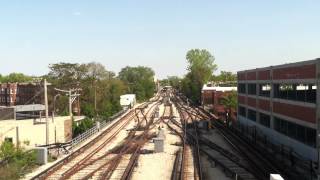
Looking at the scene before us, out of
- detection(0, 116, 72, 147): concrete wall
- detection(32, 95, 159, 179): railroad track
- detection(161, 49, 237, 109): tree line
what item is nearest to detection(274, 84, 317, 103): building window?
detection(32, 95, 159, 179): railroad track

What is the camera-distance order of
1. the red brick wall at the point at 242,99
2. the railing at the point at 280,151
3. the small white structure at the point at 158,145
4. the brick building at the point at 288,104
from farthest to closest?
the red brick wall at the point at 242,99 < the small white structure at the point at 158,145 < the brick building at the point at 288,104 < the railing at the point at 280,151

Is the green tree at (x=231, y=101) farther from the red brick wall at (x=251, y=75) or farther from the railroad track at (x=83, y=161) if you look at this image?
the railroad track at (x=83, y=161)

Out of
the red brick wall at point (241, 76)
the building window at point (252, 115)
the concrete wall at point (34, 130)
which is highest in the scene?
the red brick wall at point (241, 76)

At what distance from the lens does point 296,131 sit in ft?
112

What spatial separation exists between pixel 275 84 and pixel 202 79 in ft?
287

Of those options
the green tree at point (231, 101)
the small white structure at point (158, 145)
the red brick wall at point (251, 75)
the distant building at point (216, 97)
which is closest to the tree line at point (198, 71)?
the distant building at point (216, 97)

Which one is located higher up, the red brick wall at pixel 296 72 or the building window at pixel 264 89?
the red brick wall at pixel 296 72

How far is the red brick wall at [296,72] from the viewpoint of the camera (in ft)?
102

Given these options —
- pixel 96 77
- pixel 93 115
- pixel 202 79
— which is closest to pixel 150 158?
pixel 93 115

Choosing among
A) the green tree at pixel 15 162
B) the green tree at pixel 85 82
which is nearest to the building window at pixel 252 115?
the green tree at pixel 15 162

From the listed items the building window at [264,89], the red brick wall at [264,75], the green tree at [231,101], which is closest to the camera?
the red brick wall at [264,75]

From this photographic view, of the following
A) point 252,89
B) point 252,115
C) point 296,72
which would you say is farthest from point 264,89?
point 296,72

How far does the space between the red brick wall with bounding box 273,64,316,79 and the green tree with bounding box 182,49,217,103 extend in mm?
81081

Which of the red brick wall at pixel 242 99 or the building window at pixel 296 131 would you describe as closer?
the building window at pixel 296 131
